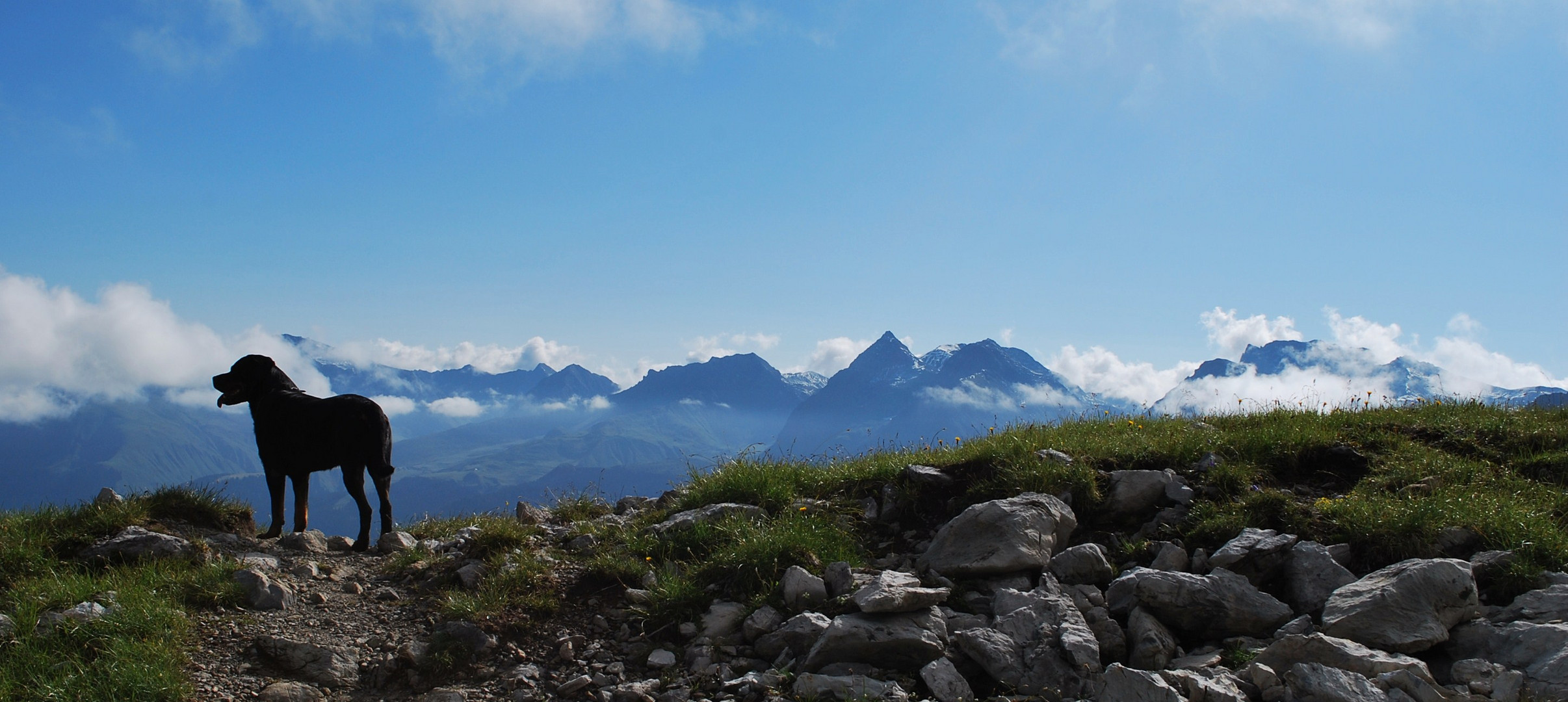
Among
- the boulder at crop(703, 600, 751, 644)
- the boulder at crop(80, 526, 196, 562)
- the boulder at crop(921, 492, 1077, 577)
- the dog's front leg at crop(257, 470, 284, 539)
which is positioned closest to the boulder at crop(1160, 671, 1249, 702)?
the boulder at crop(921, 492, 1077, 577)

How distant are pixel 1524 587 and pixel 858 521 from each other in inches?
226

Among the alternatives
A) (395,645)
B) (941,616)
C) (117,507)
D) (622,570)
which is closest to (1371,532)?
(941,616)

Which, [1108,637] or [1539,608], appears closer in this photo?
[1539,608]

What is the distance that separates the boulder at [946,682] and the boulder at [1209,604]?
69.4 inches

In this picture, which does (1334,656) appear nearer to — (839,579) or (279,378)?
(839,579)

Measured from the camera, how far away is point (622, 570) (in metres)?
7.77

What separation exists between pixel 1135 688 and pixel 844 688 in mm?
1918

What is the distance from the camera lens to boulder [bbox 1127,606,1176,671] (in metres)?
5.55

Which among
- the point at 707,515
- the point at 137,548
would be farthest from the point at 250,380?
the point at 707,515

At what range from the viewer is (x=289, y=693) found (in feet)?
19.3

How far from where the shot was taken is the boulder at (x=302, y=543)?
9.14 meters

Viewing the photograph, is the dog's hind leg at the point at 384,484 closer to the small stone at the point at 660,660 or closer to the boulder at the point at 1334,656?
the small stone at the point at 660,660

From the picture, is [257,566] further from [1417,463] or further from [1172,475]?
[1417,463]

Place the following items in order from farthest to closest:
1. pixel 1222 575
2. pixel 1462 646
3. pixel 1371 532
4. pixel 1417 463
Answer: pixel 1417 463 < pixel 1371 532 < pixel 1222 575 < pixel 1462 646
